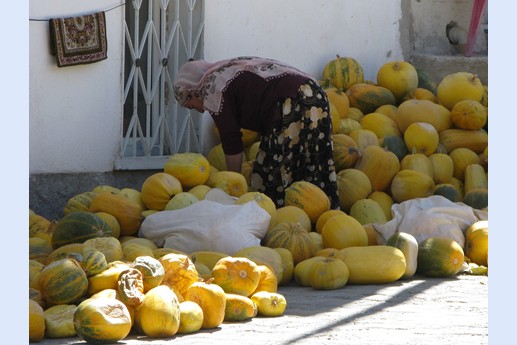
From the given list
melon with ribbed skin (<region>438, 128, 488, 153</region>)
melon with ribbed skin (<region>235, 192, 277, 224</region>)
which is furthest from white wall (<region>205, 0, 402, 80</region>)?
melon with ribbed skin (<region>235, 192, 277, 224</region>)

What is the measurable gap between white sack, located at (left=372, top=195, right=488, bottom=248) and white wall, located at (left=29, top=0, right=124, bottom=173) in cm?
220

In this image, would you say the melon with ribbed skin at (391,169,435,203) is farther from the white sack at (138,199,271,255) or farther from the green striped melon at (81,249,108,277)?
the green striped melon at (81,249,108,277)

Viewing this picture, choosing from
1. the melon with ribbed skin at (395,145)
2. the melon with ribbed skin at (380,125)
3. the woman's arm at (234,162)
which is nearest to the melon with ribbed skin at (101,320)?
the woman's arm at (234,162)

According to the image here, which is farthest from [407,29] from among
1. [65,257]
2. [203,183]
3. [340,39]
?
[65,257]

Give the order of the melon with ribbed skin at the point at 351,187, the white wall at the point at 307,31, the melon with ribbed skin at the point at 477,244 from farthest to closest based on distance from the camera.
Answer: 1. the white wall at the point at 307,31
2. the melon with ribbed skin at the point at 351,187
3. the melon with ribbed skin at the point at 477,244

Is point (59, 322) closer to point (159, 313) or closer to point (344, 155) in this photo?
point (159, 313)

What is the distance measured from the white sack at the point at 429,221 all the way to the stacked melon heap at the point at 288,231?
11 centimetres

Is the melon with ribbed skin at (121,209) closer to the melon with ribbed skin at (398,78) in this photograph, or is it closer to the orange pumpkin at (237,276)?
the orange pumpkin at (237,276)

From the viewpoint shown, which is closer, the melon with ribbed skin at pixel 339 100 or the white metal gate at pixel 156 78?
the white metal gate at pixel 156 78

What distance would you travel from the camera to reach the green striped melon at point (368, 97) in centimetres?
896

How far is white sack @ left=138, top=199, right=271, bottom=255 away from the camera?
6.15 metres

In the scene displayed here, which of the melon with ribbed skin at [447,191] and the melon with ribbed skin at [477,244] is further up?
the melon with ribbed skin at [447,191]

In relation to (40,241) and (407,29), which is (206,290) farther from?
(407,29)

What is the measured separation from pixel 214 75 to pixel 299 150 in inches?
32.6
